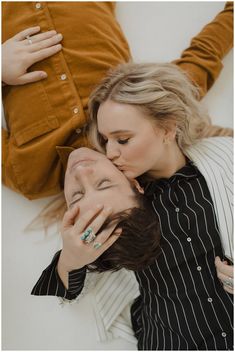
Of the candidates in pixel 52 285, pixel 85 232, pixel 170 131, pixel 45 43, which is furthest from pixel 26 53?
pixel 52 285

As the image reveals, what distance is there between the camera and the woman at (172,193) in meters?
1.10

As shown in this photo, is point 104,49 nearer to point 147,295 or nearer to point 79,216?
point 79,216

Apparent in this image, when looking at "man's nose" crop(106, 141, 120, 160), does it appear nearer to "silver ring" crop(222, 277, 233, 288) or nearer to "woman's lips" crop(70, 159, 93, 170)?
"woman's lips" crop(70, 159, 93, 170)

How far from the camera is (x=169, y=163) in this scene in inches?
47.3

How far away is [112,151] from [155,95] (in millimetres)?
200

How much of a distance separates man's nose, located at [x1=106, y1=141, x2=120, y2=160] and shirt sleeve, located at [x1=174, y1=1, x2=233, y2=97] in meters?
0.42

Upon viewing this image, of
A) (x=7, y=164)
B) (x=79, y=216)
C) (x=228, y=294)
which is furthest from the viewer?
(x=7, y=164)

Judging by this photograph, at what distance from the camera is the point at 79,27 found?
1.24 metres

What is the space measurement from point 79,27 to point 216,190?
2.18 feet

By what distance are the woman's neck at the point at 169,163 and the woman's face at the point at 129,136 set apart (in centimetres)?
6

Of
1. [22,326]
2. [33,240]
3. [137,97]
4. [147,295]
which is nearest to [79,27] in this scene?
[137,97]

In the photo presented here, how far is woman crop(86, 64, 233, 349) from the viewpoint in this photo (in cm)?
110

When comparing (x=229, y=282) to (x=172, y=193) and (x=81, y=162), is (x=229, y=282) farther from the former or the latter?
(x=81, y=162)

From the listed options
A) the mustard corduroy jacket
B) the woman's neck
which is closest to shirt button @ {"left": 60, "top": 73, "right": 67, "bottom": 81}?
the mustard corduroy jacket
